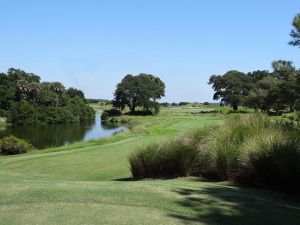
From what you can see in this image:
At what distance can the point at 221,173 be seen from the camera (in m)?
12.0

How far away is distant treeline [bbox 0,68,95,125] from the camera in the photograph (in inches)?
4104

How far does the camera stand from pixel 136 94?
118562 millimetres

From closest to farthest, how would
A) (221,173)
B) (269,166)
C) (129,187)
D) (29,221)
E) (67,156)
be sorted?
(29,221), (129,187), (269,166), (221,173), (67,156)

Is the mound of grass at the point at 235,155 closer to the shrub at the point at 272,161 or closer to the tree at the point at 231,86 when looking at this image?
the shrub at the point at 272,161

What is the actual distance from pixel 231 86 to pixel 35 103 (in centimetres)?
4866

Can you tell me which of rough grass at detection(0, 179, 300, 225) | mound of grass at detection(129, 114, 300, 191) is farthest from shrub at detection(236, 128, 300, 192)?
rough grass at detection(0, 179, 300, 225)

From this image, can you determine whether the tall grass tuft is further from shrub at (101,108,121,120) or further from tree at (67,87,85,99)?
tree at (67,87,85,99)

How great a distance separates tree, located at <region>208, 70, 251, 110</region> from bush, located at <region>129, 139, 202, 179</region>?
10145 centimetres

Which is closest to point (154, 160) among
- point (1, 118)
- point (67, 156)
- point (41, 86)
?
point (67, 156)

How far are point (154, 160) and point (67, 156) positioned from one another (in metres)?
10.6

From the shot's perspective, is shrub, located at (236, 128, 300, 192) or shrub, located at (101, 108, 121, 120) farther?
shrub, located at (101, 108, 121, 120)

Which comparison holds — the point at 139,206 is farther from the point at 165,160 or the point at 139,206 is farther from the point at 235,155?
the point at 165,160

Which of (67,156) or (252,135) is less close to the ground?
(252,135)

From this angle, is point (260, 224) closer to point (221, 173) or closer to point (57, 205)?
point (57, 205)
